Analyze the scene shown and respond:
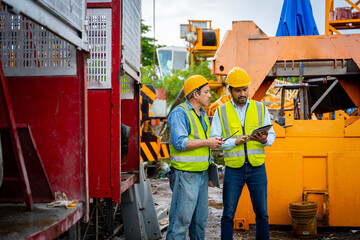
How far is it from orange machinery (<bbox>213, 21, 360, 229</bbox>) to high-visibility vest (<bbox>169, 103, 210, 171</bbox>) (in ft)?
6.21

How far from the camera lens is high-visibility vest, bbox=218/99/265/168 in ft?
14.5

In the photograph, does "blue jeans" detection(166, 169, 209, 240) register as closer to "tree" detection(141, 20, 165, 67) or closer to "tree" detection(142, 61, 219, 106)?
"tree" detection(142, 61, 219, 106)

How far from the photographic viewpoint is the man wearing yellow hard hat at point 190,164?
3.91 metres

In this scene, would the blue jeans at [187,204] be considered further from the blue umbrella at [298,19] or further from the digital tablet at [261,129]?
the blue umbrella at [298,19]

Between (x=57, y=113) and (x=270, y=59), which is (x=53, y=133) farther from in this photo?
(x=270, y=59)

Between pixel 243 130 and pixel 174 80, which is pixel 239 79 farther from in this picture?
pixel 174 80

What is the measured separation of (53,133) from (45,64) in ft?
1.71

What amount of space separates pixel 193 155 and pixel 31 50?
5.81 ft

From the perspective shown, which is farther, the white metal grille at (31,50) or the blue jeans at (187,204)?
the blue jeans at (187,204)

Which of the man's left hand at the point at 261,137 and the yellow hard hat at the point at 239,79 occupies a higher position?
the yellow hard hat at the point at 239,79

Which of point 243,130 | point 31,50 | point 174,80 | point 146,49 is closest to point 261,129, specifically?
point 243,130

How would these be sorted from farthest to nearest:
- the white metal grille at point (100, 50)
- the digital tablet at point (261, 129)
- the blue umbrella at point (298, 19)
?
1. the blue umbrella at point (298, 19)
2. the digital tablet at point (261, 129)
3. the white metal grille at point (100, 50)

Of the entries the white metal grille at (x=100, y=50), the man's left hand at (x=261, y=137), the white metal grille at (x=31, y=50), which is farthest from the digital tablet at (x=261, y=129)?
the white metal grille at (x=31, y=50)

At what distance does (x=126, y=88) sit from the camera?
5152 millimetres
